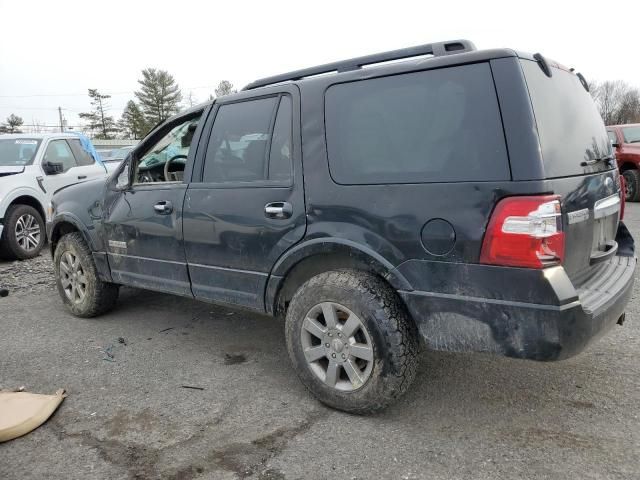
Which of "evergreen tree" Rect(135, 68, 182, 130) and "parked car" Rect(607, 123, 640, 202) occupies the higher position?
"evergreen tree" Rect(135, 68, 182, 130)

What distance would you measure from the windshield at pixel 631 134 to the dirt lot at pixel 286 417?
982cm

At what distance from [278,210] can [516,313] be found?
1.47 m

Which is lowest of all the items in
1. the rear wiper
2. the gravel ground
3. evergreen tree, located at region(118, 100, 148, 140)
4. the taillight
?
the gravel ground

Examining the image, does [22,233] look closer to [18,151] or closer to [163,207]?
[18,151]

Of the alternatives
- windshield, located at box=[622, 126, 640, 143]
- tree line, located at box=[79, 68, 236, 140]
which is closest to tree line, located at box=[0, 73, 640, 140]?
tree line, located at box=[79, 68, 236, 140]

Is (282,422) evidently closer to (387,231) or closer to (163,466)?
(163,466)

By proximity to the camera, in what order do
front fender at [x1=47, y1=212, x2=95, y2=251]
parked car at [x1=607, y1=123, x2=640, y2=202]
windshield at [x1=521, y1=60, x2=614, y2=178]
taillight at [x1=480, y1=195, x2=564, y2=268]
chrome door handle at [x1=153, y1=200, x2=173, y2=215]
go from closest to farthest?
1. taillight at [x1=480, y1=195, x2=564, y2=268]
2. windshield at [x1=521, y1=60, x2=614, y2=178]
3. chrome door handle at [x1=153, y1=200, x2=173, y2=215]
4. front fender at [x1=47, y1=212, x2=95, y2=251]
5. parked car at [x1=607, y1=123, x2=640, y2=202]

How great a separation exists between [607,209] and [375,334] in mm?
1531

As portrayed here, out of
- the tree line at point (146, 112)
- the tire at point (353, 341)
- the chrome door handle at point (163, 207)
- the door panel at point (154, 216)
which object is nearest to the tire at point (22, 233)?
the door panel at point (154, 216)

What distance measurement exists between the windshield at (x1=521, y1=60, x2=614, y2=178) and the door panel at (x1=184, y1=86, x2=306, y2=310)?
1338 millimetres

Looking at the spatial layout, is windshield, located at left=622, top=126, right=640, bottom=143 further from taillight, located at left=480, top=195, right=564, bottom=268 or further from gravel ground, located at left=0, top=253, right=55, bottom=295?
gravel ground, located at left=0, top=253, right=55, bottom=295

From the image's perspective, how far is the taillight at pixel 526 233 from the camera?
230 cm

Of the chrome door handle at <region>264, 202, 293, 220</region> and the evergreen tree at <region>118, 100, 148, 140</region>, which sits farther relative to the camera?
the evergreen tree at <region>118, 100, 148, 140</region>

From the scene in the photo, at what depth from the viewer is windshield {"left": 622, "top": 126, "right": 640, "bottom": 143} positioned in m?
12.3
